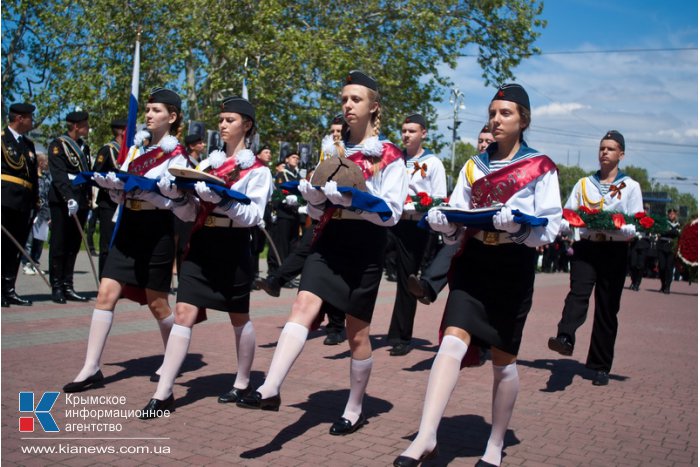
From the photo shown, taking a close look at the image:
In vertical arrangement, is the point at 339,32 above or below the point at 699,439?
above

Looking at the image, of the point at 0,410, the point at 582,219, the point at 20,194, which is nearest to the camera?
the point at 0,410

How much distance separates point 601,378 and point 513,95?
371cm

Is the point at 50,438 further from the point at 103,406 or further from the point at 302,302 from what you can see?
the point at 302,302

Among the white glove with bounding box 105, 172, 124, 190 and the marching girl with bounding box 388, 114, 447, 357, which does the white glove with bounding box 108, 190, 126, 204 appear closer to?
the white glove with bounding box 105, 172, 124, 190

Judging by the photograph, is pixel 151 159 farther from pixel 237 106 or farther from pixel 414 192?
pixel 414 192

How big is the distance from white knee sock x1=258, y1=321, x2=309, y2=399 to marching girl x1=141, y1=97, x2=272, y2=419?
95 centimetres

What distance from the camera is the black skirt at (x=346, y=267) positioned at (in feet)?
Result: 16.3

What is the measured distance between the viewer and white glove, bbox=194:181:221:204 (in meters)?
5.00

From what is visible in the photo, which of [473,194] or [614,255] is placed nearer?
[473,194]

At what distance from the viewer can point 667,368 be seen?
28.5ft

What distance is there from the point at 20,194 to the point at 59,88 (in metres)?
19.6

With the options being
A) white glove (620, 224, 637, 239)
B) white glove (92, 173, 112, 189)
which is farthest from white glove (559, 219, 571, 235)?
white glove (92, 173, 112, 189)

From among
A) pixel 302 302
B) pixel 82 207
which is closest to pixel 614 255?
pixel 302 302
